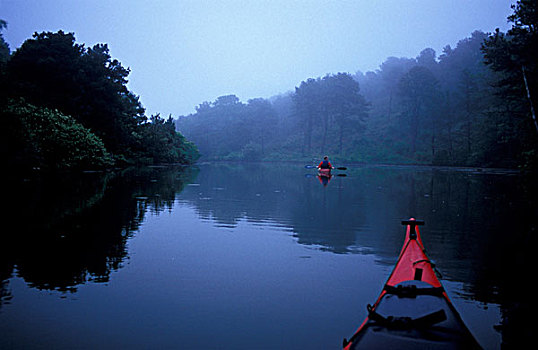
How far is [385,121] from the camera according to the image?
278 feet

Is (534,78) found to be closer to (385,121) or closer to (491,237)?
(491,237)

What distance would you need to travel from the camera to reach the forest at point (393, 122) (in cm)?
5342

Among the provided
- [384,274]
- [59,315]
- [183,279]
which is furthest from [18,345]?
[384,274]

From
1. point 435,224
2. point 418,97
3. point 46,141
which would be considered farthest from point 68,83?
point 418,97

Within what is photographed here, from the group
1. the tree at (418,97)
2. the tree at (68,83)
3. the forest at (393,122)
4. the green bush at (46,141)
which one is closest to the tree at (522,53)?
the forest at (393,122)

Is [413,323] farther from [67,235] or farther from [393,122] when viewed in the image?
[393,122]

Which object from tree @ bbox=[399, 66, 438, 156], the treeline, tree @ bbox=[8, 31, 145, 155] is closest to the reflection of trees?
the treeline

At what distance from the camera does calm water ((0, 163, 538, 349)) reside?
4.22 metres

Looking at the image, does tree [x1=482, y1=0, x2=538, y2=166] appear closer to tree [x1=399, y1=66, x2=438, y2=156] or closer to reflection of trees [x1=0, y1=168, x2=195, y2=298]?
reflection of trees [x1=0, y1=168, x2=195, y2=298]

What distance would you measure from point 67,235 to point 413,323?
292 inches

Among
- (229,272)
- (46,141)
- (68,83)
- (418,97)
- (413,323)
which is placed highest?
(418,97)

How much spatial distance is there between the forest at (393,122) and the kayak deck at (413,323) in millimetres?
42385

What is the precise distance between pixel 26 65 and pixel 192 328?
34290mm

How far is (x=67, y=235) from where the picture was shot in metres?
8.33
